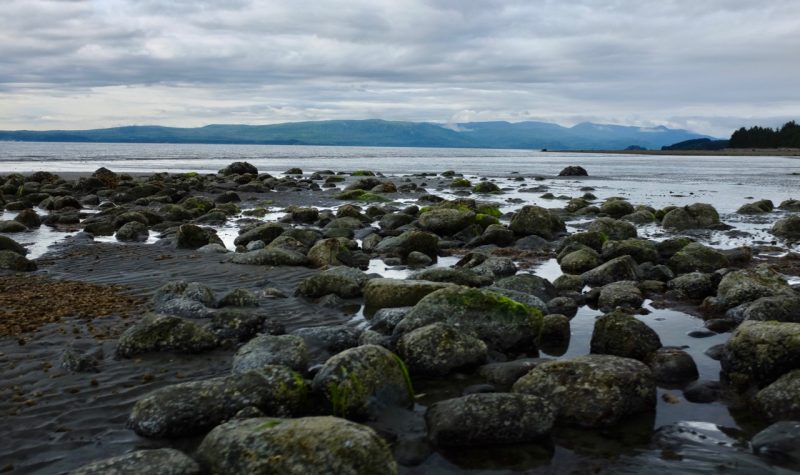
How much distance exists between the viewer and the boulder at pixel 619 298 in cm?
1192

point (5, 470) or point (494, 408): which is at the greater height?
point (494, 408)

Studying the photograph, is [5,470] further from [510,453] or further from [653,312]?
[653,312]

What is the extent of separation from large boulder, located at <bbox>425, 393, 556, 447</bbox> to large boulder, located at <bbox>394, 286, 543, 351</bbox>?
2.72m

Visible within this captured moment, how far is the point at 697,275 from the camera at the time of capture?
1295 cm

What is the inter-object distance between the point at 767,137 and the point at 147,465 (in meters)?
171

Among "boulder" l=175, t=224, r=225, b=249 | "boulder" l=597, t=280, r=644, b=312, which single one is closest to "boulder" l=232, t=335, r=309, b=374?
"boulder" l=597, t=280, r=644, b=312

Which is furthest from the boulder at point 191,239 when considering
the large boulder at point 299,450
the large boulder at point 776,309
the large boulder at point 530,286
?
the large boulder at point 776,309

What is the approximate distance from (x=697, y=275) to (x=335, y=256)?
8.46 m

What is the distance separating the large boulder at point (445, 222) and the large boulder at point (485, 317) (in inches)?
448

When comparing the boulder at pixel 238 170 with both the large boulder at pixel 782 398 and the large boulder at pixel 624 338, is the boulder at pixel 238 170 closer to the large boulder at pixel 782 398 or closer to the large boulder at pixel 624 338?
the large boulder at pixel 624 338

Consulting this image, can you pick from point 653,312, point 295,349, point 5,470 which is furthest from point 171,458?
point 653,312

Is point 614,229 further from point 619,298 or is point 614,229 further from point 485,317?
point 485,317

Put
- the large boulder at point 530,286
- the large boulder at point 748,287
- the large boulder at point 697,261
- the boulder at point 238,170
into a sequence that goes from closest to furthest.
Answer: the large boulder at point 748,287
the large boulder at point 530,286
the large boulder at point 697,261
the boulder at point 238,170

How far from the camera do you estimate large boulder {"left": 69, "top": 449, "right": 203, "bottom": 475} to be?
17.6ft
